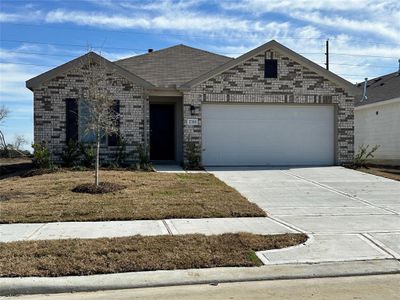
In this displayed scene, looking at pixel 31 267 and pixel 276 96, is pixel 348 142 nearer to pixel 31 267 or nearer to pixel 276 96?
pixel 276 96

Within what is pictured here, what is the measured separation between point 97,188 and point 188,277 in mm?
6114

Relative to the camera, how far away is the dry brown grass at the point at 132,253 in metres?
5.89

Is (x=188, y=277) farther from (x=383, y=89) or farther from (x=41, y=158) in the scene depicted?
(x=383, y=89)

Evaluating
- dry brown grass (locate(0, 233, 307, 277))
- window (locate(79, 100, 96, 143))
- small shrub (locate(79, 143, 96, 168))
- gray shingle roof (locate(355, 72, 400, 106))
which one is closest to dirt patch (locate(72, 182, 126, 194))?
dry brown grass (locate(0, 233, 307, 277))

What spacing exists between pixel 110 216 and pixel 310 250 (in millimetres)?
3879

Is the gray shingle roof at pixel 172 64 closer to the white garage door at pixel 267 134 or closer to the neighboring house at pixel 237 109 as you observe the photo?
the neighboring house at pixel 237 109

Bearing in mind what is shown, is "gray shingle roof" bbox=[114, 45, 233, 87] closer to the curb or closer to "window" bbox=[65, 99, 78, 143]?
"window" bbox=[65, 99, 78, 143]

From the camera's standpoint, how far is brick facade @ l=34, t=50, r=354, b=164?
55.1ft

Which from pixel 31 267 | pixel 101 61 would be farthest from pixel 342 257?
pixel 101 61

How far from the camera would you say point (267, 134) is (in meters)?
18.3

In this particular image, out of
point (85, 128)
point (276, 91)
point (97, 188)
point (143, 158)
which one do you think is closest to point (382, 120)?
point (276, 91)

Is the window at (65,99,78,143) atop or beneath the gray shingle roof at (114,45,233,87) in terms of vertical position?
beneath

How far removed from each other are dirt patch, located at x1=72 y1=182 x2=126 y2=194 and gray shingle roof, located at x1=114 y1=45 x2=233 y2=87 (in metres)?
7.20

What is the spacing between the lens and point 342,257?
21.8 feet
